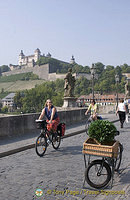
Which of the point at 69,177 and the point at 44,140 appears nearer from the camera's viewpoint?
the point at 69,177

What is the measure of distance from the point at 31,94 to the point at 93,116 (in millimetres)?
92283

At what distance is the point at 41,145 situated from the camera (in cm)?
678

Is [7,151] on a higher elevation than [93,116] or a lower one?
lower

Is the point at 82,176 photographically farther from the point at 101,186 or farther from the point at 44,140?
the point at 44,140

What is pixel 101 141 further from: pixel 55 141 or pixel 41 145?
pixel 55 141

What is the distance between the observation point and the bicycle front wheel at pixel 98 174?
427cm

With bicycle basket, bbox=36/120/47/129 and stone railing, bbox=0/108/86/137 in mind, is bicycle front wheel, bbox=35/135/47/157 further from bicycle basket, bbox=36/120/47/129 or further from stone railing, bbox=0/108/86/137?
stone railing, bbox=0/108/86/137

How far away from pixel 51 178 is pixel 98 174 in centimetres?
91

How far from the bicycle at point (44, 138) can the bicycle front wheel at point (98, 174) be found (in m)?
2.42

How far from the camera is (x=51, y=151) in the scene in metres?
7.32

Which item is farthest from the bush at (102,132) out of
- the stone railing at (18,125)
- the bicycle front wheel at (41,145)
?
the stone railing at (18,125)

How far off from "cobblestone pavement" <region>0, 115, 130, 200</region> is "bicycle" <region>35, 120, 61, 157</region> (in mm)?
195

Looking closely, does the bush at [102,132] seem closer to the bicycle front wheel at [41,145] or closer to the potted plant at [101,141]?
the potted plant at [101,141]

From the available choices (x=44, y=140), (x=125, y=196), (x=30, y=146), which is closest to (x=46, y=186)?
(x=125, y=196)
